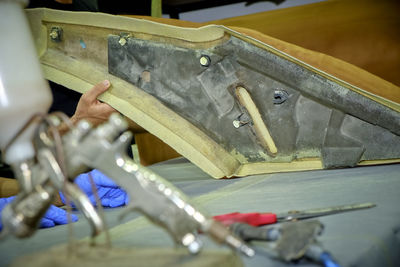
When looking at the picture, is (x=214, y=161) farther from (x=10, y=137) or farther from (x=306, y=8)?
(x=306, y=8)

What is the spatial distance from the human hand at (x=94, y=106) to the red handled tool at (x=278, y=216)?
0.82m

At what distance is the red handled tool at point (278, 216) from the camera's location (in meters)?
0.63

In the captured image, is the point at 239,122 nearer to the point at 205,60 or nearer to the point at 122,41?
the point at 205,60

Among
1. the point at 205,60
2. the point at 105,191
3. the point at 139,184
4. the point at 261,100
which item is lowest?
the point at 105,191

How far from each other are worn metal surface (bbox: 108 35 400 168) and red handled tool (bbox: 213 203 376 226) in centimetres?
48

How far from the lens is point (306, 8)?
2.17m

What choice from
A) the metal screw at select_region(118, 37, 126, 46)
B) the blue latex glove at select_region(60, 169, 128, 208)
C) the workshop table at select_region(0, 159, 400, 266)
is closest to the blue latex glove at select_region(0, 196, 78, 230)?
the workshop table at select_region(0, 159, 400, 266)

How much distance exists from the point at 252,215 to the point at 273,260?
5.7 inches

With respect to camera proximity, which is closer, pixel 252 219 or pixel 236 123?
pixel 252 219

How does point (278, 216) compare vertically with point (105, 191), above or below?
above

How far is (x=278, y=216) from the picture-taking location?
0.68 m

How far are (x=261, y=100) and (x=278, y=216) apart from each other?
23.6 inches

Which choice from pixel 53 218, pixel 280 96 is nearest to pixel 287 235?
pixel 53 218

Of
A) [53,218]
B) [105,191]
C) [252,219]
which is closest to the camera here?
[252,219]
